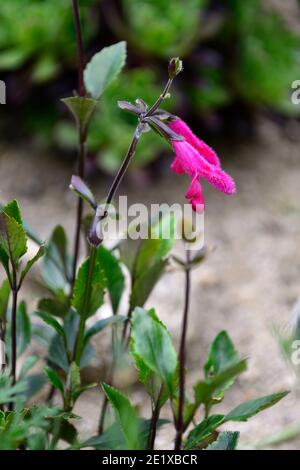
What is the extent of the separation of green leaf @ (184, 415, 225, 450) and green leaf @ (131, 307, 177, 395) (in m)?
0.10

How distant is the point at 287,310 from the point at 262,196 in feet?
2.45

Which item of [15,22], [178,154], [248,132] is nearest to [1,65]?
[15,22]

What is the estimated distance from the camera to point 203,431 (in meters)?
1.27

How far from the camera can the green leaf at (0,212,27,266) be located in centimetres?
117

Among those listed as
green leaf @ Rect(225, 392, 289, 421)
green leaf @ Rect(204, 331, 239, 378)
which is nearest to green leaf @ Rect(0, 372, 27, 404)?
green leaf @ Rect(225, 392, 289, 421)

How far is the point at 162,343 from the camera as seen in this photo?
3.90 feet

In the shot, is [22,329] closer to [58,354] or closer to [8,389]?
[58,354]

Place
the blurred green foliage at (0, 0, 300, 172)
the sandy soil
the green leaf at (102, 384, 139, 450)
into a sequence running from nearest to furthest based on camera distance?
the green leaf at (102, 384, 139, 450), the sandy soil, the blurred green foliage at (0, 0, 300, 172)

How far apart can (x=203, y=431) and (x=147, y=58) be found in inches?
76.9

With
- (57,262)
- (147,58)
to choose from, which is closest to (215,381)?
(57,262)

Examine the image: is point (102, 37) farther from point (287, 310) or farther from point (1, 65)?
point (287, 310)

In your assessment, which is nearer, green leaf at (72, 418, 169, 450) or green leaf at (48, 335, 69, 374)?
green leaf at (72, 418, 169, 450)

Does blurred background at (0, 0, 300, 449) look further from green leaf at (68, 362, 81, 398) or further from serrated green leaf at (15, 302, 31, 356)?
green leaf at (68, 362, 81, 398)

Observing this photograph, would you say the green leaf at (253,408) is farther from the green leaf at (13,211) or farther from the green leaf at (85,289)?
the green leaf at (13,211)
